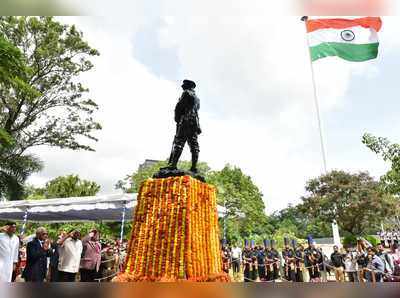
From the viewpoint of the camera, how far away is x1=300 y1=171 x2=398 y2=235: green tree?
20.8 m

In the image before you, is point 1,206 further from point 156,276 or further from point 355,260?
point 355,260

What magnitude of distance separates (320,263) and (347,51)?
22.9 ft

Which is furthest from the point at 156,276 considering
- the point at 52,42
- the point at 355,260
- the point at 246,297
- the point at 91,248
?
the point at 52,42

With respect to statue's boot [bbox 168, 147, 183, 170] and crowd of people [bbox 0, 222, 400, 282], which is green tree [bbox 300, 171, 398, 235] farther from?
statue's boot [bbox 168, 147, 183, 170]

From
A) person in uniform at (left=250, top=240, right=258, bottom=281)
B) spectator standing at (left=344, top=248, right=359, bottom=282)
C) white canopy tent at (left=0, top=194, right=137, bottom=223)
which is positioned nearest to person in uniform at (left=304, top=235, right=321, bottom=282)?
spectator standing at (left=344, top=248, right=359, bottom=282)

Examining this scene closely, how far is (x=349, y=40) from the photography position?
36.6ft

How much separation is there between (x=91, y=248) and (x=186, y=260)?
3197mm

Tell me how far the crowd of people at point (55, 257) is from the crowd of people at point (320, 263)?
11.6 feet

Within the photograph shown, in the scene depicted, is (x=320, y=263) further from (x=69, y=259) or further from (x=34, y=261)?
(x=34, y=261)

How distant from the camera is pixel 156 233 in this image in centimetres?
391

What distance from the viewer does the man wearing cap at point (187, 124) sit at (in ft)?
14.8

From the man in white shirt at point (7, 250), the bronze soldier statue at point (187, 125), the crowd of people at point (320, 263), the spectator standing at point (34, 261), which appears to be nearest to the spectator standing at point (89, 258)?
the spectator standing at point (34, 261)

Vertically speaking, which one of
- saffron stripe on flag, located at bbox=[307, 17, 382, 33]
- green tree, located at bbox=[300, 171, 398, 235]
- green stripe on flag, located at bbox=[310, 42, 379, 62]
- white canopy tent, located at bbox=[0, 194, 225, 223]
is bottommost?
white canopy tent, located at bbox=[0, 194, 225, 223]

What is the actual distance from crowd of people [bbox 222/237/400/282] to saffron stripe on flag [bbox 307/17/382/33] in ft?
23.2
